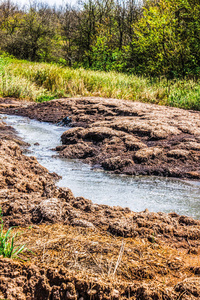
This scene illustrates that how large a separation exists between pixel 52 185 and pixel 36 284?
5.14ft

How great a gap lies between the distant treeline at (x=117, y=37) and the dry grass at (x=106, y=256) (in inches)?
568

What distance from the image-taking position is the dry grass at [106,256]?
165 centimetres

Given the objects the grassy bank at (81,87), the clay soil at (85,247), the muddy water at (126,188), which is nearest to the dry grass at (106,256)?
the clay soil at (85,247)

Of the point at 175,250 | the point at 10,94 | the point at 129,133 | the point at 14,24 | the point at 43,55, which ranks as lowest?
the point at 175,250

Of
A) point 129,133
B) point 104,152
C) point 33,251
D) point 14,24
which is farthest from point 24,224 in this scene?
point 14,24

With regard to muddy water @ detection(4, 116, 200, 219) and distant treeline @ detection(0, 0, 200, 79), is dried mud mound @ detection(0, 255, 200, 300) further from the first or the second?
distant treeline @ detection(0, 0, 200, 79)

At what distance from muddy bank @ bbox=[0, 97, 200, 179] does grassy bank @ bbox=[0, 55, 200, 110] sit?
2770 mm

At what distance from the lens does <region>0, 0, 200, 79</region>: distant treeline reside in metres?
15.9

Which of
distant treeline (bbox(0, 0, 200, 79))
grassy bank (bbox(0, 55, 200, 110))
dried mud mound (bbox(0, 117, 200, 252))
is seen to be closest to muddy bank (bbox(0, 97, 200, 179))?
dried mud mound (bbox(0, 117, 200, 252))

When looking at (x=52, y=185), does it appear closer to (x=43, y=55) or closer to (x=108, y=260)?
(x=108, y=260)

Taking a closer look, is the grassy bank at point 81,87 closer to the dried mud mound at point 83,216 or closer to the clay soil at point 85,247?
the clay soil at point 85,247

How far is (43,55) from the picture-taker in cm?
2656

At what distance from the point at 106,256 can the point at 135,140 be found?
3.91 meters

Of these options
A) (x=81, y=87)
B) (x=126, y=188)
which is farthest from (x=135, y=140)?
(x=81, y=87)
